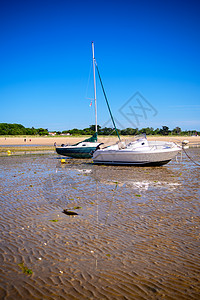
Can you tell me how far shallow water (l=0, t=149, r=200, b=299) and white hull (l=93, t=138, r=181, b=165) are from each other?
867 centimetres

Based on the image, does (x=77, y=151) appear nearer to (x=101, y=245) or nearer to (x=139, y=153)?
(x=139, y=153)

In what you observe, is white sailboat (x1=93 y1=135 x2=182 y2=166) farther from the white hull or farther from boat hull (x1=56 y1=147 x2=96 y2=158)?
boat hull (x1=56 y1=147 x2=96 y2=158)

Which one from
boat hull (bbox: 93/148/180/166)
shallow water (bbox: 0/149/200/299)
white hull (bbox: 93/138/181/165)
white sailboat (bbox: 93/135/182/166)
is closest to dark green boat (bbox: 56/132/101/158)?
white sailboat (bbox: 93/135/182/166)

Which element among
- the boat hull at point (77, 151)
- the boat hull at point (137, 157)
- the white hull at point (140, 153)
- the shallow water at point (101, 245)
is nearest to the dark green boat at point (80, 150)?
the boat hull at point (77, 151)

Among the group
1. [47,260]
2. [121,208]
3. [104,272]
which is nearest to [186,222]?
[121,208]

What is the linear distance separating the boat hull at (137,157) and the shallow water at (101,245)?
8.64 m

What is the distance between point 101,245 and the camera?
20.8 feet

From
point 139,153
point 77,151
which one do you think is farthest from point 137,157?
point 77,151

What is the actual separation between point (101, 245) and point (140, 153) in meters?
14.8

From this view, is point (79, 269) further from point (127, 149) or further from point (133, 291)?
point (127, 149)

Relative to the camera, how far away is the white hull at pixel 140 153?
20438mm

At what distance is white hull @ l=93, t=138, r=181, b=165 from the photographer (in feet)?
67.1

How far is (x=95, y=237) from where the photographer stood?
6.80 m

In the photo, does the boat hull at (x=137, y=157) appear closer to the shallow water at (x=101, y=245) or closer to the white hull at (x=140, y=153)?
the white hull at (x=140, y=153)
